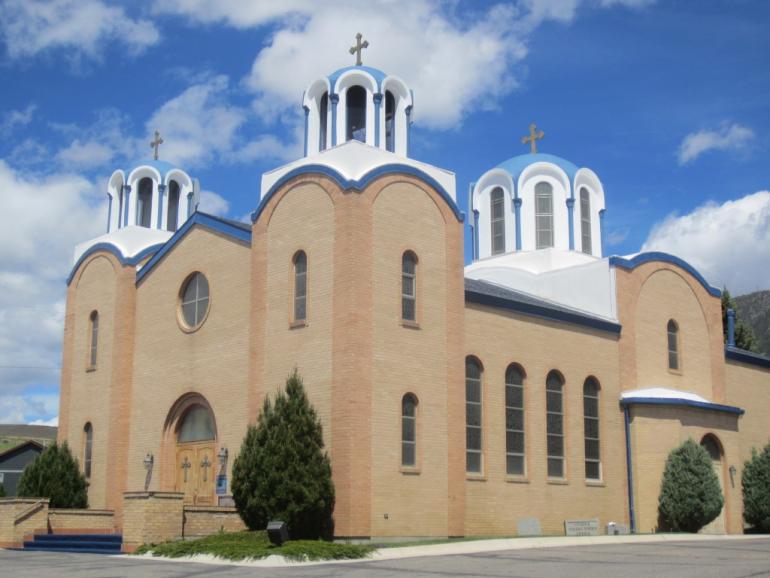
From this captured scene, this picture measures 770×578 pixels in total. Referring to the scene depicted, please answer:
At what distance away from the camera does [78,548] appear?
2434 centimetres

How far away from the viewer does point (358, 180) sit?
24.0 meters

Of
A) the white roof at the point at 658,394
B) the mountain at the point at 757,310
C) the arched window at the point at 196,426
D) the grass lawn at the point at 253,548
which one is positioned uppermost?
the mountain at the point at 757,310

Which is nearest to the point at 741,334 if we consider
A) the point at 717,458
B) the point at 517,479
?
the point at 717,458

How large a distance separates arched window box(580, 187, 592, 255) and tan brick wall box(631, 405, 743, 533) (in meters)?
7.76

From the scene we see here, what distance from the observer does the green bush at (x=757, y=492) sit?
31672 millimetres

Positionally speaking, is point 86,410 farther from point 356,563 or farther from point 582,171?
point 582,171

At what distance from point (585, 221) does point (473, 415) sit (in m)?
12.2

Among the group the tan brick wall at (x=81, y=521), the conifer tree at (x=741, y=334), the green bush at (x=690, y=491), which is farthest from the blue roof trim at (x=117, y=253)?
the conifer tree at (x=741, y=334)

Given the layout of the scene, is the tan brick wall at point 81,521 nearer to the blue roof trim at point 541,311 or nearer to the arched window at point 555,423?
the blue roof trim at point 541,311

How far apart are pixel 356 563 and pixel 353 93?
42.8ft

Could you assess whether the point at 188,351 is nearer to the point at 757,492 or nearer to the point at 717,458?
the point at 717,458

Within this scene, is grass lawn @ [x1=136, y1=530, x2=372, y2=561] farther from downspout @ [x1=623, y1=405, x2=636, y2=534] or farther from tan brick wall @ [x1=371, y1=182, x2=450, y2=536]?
downspout @ [x1=623, y1=405, x2=636, y2=534]

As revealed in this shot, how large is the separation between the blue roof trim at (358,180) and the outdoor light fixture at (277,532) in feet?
26.0

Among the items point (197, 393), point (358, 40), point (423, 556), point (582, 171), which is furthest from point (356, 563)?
point (582, 171)
